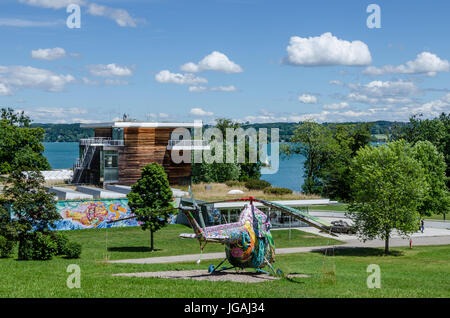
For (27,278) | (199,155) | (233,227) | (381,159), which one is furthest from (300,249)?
(199,155)

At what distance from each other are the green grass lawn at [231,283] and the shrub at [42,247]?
164cm

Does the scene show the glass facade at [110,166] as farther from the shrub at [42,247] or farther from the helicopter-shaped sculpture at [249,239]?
the helicopter-shaped sculpture at [249,239]

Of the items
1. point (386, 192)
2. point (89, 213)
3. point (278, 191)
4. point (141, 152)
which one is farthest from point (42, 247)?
point (141, 152)

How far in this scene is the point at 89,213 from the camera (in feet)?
168

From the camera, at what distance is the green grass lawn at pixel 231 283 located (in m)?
17.2

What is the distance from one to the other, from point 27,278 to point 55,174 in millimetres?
60833

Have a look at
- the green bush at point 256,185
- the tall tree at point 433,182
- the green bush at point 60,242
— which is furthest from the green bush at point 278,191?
the green bush at point 60,242

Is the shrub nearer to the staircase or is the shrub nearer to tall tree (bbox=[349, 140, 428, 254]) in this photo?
tall tree (bbox=[349, 140, 428, 254])

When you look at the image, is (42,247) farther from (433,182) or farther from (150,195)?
(433,182)

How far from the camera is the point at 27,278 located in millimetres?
20203

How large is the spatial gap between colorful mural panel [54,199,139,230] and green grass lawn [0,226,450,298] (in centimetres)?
608

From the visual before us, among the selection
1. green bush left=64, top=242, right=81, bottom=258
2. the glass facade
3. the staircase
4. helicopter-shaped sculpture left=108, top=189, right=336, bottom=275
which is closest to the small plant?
green bush left=64, top=242, right=81, bottom=258
